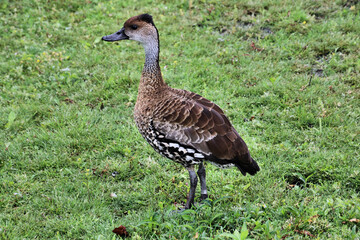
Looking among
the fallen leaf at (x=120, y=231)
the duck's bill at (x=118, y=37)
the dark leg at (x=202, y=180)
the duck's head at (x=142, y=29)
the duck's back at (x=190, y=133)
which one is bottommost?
the fallen leaf at (x=120, y=231)

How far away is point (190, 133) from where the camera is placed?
386cm

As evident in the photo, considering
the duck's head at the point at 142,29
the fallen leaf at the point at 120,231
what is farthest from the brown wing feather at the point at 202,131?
the fallen leaf at the point at 120,231

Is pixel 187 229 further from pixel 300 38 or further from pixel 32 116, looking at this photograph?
pixel 300 38

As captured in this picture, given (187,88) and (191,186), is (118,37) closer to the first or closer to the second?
(191,186)

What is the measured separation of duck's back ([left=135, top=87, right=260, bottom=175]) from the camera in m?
3.85

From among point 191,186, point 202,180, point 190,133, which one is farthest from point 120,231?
point 190,133

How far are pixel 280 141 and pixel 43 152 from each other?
11.4 ft

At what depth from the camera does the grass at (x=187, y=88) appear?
3912 mm

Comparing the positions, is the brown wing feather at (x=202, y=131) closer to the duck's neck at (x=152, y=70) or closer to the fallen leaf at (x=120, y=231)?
the duck's neck at (x=152, y=70)

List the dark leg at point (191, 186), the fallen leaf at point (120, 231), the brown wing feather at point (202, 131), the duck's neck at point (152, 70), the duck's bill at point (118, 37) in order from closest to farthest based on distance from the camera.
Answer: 1. the fallen leaf at point (120, 231)
2. the brown wing feather at point (202, 131)
3. the dark leg at point (191, 186)
4. the duck's neck at point (152, 70)
5. the duck's bill at point (118, 37)

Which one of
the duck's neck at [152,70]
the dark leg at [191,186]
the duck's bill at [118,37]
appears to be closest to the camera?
the dark leg at [191,186]

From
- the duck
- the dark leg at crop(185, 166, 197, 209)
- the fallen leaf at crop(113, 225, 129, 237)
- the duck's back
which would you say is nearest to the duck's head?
the duck

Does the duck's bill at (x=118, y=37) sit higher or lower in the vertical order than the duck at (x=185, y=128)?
higher

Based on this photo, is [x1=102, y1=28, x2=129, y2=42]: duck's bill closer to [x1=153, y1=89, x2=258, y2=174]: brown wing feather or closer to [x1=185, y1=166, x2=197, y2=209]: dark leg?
[x1=153, y1=89, x2=258, y2=174]: brown wing feather
